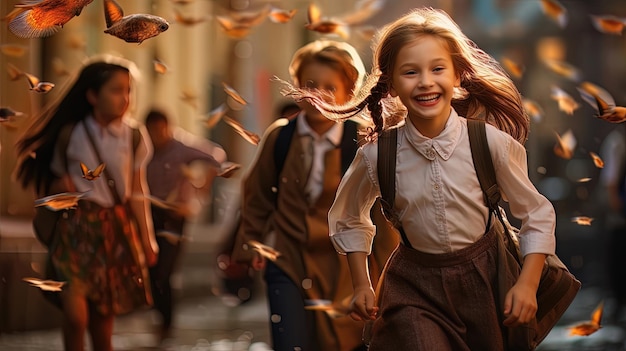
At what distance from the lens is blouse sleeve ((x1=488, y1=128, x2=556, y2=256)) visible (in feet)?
15.8

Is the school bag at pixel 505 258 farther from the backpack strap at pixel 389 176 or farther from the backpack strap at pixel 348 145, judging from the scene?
the backpack strap at pixel 348 145

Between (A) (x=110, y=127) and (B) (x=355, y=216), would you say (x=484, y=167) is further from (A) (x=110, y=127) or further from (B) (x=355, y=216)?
(A) (x=110, y=127)

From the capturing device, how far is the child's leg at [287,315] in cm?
723

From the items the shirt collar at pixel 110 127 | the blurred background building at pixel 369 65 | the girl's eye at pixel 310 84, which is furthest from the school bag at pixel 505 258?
the blurred background building at pixel 369 65

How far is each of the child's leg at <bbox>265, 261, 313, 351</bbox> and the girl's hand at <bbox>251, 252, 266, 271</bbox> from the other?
0.26 meters

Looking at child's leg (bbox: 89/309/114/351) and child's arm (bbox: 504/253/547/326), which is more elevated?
child's arm (bbox: 504/253/547/326)

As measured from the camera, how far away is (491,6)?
25.4 meters

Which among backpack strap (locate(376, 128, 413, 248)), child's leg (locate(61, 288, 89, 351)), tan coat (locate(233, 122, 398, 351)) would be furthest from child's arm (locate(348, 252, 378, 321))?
child's leg (locate(61, 288, 89, 351))

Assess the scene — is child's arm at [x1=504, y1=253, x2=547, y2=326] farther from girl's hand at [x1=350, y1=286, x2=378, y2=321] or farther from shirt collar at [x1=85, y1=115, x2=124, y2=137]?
shirt collar at [x1=85, y1=115, x2=124, y2=137]

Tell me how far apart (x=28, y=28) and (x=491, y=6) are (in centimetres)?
2045

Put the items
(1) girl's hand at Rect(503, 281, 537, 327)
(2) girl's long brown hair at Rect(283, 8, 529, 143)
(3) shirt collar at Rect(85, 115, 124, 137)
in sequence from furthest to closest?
(3) shirt collar at Rect(85, 115, 124, 137) → (2) girl's long brown hair at Rect(283, 8, 529, 143) → (1) girl's hand at Rect(503, 281, 537, 327)

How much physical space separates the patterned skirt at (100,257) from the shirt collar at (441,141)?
3682 mm

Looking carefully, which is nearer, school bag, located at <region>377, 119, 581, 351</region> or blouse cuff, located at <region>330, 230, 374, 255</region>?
school bag, located at <region>377, 119, 581, 351</region>

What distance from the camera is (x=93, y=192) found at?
8375mm
